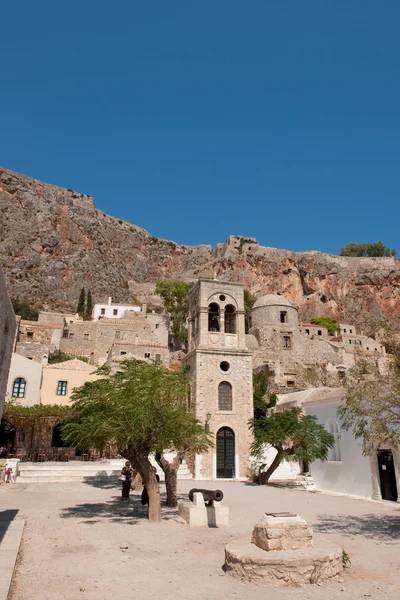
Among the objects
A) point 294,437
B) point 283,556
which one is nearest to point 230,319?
point 294,437

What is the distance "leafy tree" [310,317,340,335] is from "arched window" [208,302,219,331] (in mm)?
38047

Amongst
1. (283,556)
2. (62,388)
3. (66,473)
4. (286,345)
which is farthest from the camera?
(286,345)

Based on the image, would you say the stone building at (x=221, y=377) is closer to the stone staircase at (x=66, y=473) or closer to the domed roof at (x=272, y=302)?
the stone staircase at (x=66, y=473)

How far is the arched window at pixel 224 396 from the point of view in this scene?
2478 centimetres

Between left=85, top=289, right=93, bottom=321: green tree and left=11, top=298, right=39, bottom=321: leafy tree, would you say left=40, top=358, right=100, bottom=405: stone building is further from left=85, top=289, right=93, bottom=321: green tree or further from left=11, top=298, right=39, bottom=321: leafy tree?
left=85, top=289, right=93, bottom=321: green tree

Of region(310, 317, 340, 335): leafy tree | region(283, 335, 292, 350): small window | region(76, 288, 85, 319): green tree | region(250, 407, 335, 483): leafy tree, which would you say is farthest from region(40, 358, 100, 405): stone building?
region(310, 317, 340, 335): leafy tree

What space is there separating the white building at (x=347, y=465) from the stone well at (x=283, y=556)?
8296mm

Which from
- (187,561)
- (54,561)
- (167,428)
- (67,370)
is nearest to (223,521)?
(167,428)

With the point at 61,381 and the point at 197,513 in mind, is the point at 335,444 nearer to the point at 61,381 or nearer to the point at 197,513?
the point at 197,513

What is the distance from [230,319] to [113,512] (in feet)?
52.4

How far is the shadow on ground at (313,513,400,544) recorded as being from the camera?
9.80 m

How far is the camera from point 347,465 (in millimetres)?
18953

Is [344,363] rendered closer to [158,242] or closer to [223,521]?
[223,521]

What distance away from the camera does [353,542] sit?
909 cm
